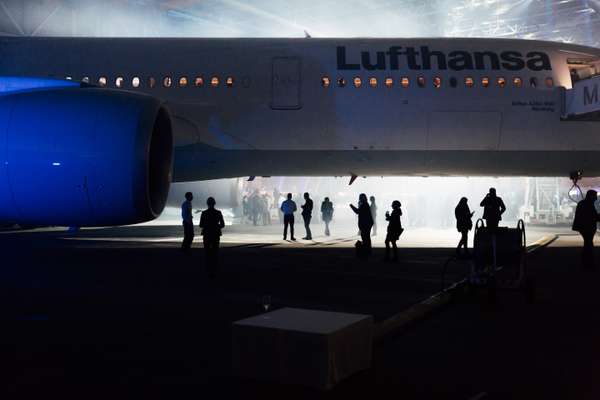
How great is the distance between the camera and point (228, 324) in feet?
20.9

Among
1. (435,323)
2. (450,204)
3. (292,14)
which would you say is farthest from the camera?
(292,14)

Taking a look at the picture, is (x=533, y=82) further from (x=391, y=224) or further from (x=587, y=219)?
(x=391, y=224)

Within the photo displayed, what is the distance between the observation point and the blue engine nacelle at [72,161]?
7.05 meters

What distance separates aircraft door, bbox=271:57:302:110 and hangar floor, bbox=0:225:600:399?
11.6 feet

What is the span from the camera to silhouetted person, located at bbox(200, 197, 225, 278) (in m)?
9.84

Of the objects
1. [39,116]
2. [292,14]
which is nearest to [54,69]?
[39,116]

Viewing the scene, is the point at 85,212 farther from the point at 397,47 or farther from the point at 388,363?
the point at 397,47

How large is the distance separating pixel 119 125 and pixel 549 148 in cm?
1005

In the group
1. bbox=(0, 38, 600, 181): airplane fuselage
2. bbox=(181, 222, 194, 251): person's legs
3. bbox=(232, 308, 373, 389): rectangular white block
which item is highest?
bbox=(0, 38, 600, 181): airplane fuselage

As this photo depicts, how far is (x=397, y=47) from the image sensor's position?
45.7ft

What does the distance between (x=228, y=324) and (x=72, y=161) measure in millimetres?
A: 2722

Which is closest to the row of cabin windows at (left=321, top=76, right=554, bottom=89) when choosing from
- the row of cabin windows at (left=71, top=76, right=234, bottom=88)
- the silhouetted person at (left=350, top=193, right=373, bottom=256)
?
the row of cabin windows at (left=71, top=76, right=234, bottom=88)

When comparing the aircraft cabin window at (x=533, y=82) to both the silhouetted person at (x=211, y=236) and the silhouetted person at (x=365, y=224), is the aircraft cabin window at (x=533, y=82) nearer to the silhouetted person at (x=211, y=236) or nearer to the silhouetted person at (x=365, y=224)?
the silhouetted person at (x=365, y=224)

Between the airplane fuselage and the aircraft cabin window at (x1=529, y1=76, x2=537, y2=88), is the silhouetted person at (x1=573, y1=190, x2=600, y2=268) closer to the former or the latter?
the airplane fuselage
